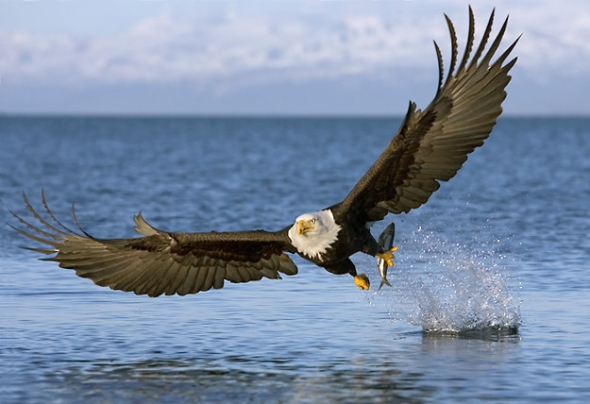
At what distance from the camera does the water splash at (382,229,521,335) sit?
1193cm

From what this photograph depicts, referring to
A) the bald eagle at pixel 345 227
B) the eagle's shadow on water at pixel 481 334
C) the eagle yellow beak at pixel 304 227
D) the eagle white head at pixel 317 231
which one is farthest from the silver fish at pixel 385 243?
the eagle's shadow on water at pixel 481 334

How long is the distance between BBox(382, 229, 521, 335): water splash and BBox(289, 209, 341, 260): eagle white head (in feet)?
6.59

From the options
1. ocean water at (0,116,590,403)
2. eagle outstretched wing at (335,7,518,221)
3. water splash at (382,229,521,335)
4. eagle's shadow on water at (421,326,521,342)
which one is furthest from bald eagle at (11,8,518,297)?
water splash at (382,229,521,335)

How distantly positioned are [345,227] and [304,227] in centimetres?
36

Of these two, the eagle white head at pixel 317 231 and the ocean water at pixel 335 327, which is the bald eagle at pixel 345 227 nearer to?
the eagle white head at pixel 317 231

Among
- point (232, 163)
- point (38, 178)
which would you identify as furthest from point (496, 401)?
point (232, 163)

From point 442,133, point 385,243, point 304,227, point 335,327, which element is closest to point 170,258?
point 304,227

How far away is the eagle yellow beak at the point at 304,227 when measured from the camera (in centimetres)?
1012

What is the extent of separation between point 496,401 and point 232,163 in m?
37.1

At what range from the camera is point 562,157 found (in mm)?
48500

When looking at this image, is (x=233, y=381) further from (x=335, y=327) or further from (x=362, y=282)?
(x=335, y=327)

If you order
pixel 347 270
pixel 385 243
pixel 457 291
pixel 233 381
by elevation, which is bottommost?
pixel 233 381

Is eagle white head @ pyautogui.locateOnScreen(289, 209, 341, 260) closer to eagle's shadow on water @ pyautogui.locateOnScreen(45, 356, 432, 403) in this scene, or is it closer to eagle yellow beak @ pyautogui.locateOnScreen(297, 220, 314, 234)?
eagle yellow beak @ pyautogui.locateOnScreen(297, 220, 314, 234)

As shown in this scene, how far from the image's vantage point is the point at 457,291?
1309 cm
